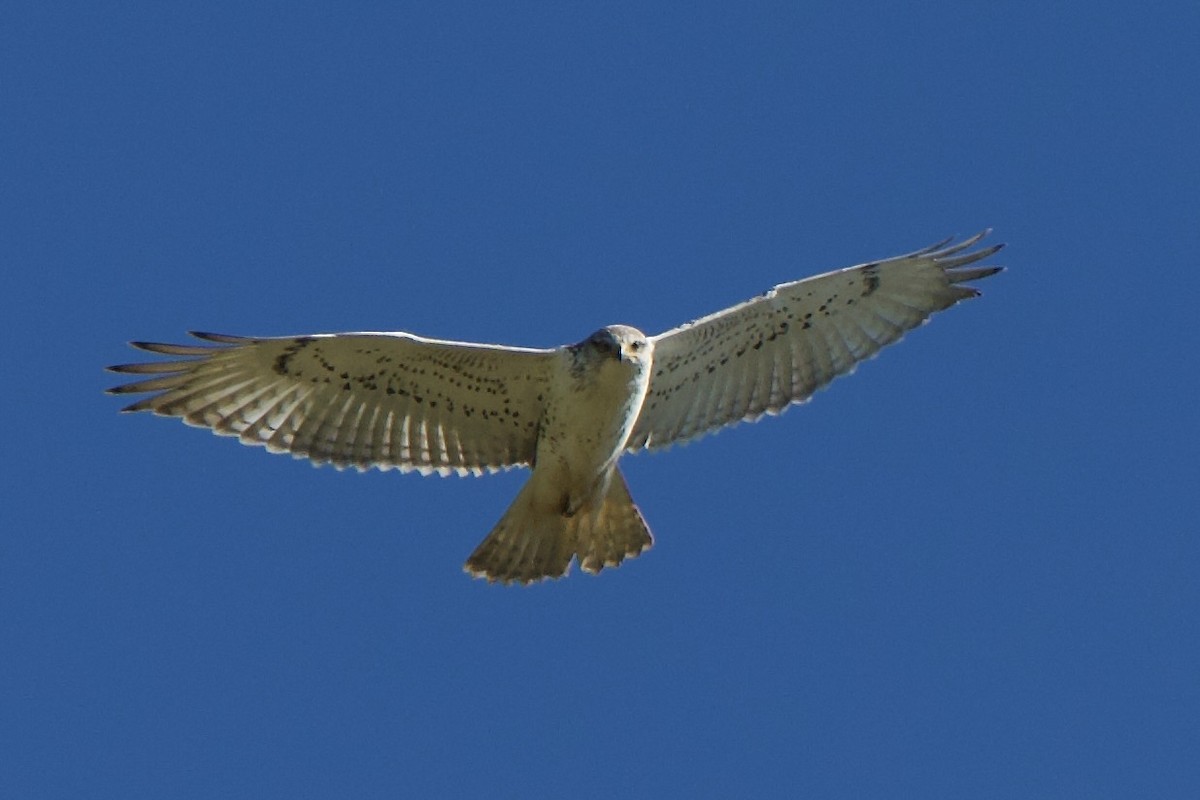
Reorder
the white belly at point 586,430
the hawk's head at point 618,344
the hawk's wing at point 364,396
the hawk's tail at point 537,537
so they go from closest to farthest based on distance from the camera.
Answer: the hawk's head at point 618,344 → the white belly at point 586,430 → the hawk's wing at point 364,396 → the hawk's tail at point 537,537

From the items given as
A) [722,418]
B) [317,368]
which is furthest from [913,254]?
[317,368]

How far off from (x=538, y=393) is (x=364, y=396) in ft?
3.49

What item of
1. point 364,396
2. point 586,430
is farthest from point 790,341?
point 364,396

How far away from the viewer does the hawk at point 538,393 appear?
15.0 m

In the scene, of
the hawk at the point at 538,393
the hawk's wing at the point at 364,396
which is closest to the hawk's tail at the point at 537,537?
the hawk at the point at 538,393

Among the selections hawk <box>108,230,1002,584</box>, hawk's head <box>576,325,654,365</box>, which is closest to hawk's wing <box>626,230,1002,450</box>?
hawk <box>108,230,1002,584</box>

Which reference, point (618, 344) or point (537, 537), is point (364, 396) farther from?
point (618, 344)

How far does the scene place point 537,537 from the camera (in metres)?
15.4

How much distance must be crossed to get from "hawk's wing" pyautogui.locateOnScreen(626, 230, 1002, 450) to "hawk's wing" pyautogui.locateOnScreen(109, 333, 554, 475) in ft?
2.78

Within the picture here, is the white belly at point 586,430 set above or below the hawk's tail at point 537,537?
above

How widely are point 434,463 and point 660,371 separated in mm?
1505

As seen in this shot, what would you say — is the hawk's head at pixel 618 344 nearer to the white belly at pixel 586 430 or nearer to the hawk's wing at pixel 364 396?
the white belly at pixel 586 430

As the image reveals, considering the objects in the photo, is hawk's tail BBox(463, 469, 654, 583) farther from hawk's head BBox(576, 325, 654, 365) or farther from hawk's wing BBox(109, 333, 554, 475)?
hawk's head BBox(576, 325, 654, 365)

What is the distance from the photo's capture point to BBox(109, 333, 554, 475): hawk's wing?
49.2 ft
